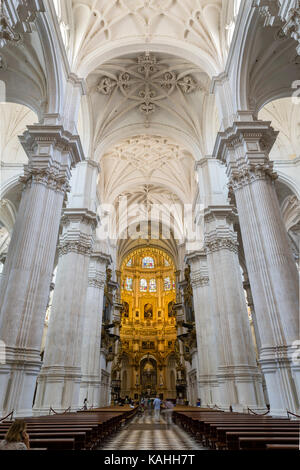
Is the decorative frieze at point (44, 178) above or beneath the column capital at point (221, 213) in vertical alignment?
beneath

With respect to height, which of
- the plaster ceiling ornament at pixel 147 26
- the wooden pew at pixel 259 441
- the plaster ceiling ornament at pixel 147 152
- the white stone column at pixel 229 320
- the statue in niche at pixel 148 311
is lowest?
the wooden pew at pixel 259 441

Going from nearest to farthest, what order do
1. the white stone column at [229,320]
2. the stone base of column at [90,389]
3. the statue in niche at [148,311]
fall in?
1. the white stone column at [229,320]
2. the stone base of column at [90,389]
3. the statue in niche at [148,311]

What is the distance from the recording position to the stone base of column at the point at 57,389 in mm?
9906

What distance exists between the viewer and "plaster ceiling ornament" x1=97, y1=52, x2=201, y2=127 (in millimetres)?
15398

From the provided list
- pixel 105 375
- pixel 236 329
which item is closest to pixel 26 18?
pixel 236 329

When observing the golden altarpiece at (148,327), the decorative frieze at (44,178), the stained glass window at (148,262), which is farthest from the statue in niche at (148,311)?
the decorative frieze at (44,178)

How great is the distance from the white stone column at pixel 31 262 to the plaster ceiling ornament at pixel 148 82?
7678 millimetres

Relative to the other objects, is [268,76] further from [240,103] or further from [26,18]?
[26,18]

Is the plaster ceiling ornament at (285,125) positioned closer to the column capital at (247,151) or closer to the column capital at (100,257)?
the column capital at (247,151)

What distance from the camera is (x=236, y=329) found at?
37.0ft

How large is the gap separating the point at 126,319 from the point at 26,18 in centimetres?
3527

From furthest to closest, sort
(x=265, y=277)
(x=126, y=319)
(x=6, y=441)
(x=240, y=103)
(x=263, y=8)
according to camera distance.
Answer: (x=126, y=319) → (x=240, y=103) → (x=265, y=277) → (x=263, y=8) → (x=6, y=441)

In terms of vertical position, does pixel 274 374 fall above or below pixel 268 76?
below

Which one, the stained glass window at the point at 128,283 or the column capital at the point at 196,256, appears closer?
the column capital at the point at 196,256
